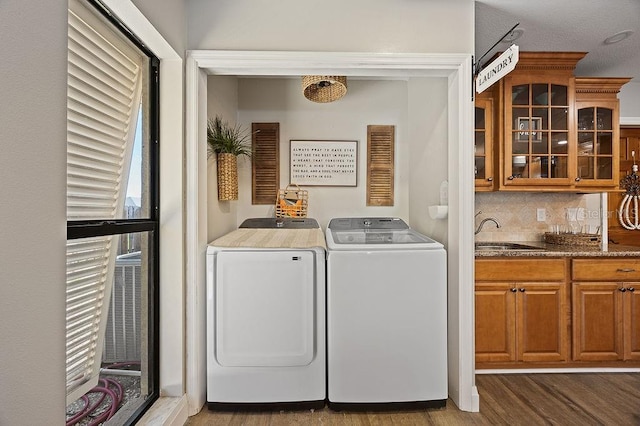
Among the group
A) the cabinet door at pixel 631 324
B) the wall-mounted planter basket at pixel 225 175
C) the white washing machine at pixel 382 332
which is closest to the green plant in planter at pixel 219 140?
the wall-mounted planter basket at pixel 225 175

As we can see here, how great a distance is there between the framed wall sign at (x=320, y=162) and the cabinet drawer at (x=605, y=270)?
74.6 inches

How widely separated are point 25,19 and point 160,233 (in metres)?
1.21

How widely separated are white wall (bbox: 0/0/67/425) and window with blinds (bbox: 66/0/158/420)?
0.29 metres

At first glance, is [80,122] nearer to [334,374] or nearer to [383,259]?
[383,259]

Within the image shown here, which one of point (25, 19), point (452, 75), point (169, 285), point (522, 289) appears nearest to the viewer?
point (25, 19)

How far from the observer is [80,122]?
1.32 metres

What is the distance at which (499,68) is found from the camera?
166cm

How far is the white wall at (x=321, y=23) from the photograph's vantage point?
6.42 ft

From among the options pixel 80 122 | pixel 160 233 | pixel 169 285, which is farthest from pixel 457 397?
pixel 80 122

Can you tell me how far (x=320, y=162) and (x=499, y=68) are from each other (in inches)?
67.8

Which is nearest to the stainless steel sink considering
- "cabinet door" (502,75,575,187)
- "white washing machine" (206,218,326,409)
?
"cabinet door" (502,75,575,187)

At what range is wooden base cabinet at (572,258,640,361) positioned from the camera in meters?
2.47

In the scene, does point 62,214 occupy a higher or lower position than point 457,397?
higher

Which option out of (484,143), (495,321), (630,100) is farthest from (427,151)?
(630,100)
